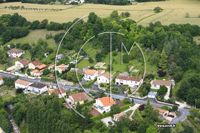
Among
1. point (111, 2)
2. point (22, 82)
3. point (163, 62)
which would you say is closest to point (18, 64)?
point (22, 82)

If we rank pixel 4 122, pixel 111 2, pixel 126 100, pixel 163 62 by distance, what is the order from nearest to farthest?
pixel 4 122 → pixel 126 100 → pixel 163 62 → pixel 111 2

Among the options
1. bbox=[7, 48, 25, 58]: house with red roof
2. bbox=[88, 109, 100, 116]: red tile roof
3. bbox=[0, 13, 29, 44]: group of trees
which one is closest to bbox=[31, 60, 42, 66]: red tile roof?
bbox=[7, 48, 25, 58]: house with red roof

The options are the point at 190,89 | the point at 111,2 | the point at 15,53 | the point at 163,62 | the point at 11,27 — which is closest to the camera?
the point at 190,89

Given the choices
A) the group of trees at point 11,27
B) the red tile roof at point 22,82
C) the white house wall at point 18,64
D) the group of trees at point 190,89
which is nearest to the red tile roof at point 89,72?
the red tile roof at point 22,82

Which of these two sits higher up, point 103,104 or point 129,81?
point 129,81

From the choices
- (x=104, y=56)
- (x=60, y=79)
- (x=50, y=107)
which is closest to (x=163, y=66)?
(x=104, y=56)

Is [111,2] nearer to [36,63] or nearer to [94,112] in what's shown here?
[36,63]

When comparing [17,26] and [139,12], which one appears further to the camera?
[17,26]

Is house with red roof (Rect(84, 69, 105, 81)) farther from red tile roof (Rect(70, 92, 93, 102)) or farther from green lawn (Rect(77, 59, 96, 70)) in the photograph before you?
red tile roof (Rect(70, 92, 93, 102))

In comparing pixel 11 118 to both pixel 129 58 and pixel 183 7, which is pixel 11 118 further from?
pixel 183 7
